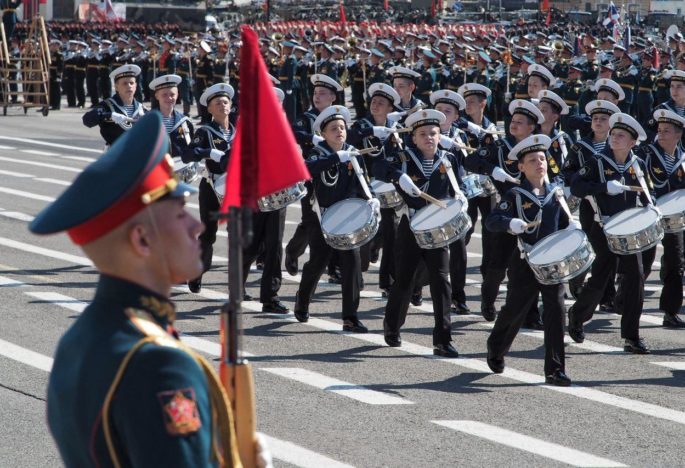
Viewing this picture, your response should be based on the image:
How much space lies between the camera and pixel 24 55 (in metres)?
36.0

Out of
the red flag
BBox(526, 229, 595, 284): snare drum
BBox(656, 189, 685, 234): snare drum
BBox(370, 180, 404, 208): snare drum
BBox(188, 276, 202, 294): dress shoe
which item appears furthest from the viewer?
BBox(370, 180, 404, 208): snare drum

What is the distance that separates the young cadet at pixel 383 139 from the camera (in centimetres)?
1362

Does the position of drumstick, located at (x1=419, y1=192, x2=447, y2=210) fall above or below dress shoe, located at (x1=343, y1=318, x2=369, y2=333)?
above

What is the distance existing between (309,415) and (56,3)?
218ft

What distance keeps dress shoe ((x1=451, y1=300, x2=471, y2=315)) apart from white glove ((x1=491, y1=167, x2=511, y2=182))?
128cm

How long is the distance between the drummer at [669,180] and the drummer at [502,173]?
116cm

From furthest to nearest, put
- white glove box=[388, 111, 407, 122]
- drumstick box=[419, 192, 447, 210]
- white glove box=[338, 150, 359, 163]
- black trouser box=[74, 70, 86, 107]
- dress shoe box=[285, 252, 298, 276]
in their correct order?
1. black trouser box=[74, 70, 86, 107]
2. dress shoe box=[285, 252, 298, 276]
3. white glove box=[388, 111, 407, 122]
4. white glove box=[338, 150, 359, 163]
5. drumstick box=[419, 192, 447, 210]

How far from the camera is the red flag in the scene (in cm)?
357

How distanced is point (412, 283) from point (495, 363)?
1.24 m

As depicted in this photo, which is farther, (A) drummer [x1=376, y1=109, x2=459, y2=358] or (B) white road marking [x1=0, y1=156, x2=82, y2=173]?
(B) white road marking [x1=0, y1=156, x2=82, y2=173]

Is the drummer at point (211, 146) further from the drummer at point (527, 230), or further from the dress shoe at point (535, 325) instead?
the drummer at point (527, 230)

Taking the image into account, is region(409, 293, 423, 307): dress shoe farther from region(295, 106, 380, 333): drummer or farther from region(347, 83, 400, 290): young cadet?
region(295, 106, 380, 333): drummer

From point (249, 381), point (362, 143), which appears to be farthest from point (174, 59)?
point (249, 381)

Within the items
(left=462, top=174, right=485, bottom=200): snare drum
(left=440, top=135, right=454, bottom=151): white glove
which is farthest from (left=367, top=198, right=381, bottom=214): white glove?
(left=462, top=174, right=485, bottom=200): snare drum
